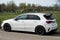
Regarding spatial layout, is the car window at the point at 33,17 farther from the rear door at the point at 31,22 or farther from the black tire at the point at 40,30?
the black tire at the point at 40,30

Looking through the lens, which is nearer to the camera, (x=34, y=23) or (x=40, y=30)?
(x=40, y=30)

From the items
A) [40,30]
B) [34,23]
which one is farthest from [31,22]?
[40,30]

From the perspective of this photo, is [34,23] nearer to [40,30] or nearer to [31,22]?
[31,22]

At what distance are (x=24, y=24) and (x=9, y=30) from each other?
147cm

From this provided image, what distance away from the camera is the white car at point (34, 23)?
43.4 ft

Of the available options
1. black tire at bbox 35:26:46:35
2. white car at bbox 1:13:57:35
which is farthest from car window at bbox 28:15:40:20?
black tire at bbox 35:26:46:35

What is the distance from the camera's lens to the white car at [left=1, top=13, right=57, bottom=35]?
1323cm

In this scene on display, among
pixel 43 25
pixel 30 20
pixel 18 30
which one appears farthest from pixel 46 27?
pixel 18 30

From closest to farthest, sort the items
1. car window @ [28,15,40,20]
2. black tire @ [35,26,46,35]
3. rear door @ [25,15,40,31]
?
black tire @ [35,26,46,35] < rear door @ [25,15,40,31] < car window @ [28,15,40,20]

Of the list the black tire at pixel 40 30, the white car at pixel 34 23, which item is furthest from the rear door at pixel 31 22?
the black tire at pixel 40 30

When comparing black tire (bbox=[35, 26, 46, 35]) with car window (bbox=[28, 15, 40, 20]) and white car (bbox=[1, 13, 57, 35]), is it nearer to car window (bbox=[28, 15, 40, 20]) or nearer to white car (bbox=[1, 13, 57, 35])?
white car (bbox=[1, 13, 57, 35])

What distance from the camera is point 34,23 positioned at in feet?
44.7

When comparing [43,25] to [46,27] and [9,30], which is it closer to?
[46,27]

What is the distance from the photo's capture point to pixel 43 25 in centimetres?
1318
